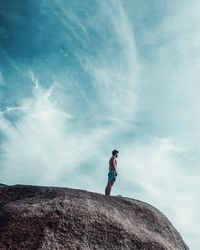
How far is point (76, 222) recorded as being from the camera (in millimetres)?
12609

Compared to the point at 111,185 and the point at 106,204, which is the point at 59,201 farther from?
the point at 111,185

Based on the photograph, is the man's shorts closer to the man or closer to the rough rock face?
the man

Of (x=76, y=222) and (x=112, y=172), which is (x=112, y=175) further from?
(x=76, y=222)

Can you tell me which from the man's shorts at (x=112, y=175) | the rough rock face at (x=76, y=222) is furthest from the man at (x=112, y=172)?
the rough rock face at (x=76, y=222)

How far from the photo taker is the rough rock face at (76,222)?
11.8 metres

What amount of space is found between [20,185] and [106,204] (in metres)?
3.97

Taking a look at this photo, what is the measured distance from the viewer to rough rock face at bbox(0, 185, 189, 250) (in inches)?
465

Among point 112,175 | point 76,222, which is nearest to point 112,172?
point 112,175

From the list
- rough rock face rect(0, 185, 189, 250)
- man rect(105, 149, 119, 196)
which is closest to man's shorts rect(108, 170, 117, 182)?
man rect(105, 149, 119, 196)

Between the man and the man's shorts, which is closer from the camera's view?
the man

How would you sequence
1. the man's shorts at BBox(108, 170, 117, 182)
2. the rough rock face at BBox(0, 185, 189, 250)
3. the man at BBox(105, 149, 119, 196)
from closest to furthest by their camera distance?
the rough rock face at BBox(0, 185, 189, 250)
the man at BBox(105, 149, 119, 196)
the man's shorts at BBox(108, 170, 117, 182)

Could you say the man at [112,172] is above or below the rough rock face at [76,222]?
above

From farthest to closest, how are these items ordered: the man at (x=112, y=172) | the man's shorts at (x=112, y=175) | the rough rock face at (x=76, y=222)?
1. the man's shorts at (x=112, y=175)
2. the man at (x=112, y=172)
3. the rough rock face at (x=76, y=222)

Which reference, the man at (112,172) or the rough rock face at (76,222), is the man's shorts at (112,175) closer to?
the man at (112,172)
